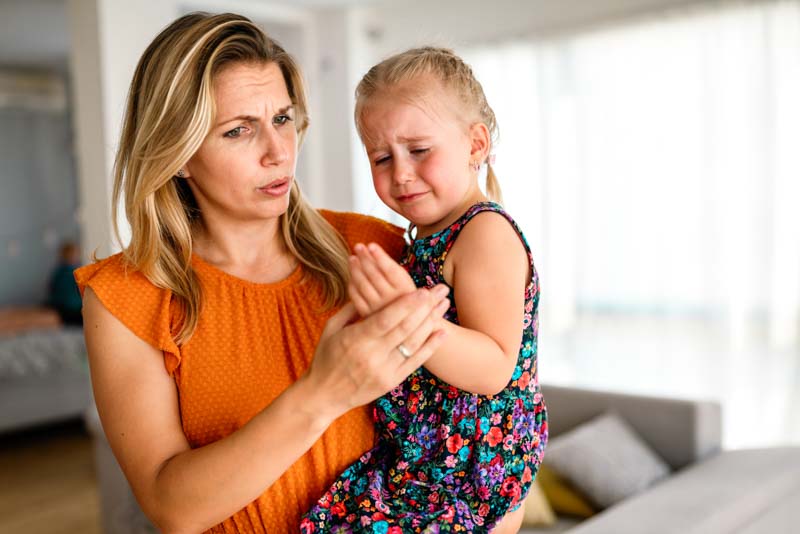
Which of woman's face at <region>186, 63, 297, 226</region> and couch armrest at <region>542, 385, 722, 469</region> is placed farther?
couch armrest at <region>542, 385, 722, 469</region>

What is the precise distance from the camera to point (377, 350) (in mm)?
1000

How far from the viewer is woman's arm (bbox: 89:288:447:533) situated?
101 centimetres

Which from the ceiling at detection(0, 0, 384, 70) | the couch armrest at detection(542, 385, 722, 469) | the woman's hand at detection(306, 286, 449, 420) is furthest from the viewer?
the ceiling at detection(0, 0, 384, 70)

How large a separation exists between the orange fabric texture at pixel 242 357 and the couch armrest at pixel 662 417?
235 cm

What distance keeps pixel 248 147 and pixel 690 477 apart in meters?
2.43

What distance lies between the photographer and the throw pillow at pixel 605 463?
10.2 feet

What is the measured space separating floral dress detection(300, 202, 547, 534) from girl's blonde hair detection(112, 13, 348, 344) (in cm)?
27

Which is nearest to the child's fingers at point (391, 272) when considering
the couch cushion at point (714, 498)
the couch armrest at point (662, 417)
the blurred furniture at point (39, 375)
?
the couch cushion at point (714, 498)

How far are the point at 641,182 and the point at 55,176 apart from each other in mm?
5796

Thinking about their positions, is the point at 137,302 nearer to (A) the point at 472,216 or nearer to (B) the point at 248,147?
(B) the point at 248,147

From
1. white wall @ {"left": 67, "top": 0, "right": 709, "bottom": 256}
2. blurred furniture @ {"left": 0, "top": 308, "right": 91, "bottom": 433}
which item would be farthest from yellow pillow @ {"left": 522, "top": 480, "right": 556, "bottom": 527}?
blurred furniture @ {"left": 0, "top": 308, "right": 91, "bottom": 433}

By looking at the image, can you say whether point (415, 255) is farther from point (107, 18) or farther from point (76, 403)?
point (76, 403)

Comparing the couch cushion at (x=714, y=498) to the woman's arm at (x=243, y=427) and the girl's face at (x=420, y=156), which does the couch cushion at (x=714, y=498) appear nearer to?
the girl's face at (x=420, y=156)

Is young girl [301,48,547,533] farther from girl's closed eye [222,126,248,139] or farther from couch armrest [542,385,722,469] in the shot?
couch armrest [542,385,722,469]
